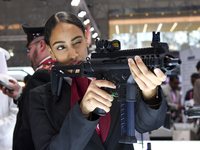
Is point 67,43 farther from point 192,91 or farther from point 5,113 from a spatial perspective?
point 192,91

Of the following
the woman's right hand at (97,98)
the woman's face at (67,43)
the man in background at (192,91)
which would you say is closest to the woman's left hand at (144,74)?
the woman's right hand at (97,98)

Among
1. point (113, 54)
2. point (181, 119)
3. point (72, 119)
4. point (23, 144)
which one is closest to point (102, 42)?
point (113, 54)

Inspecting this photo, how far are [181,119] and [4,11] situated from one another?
481cm

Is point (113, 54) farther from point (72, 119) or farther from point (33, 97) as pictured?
point (33, 97)

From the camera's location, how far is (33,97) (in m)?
0.92

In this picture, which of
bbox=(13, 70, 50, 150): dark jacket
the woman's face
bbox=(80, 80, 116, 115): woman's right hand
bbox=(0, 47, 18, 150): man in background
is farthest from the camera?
bbox=(0, 47, 18, 150): man in background

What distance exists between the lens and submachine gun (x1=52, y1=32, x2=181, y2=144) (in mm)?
702

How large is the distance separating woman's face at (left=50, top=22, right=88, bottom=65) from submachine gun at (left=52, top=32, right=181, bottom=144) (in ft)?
0.18

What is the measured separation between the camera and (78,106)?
0.77 metres

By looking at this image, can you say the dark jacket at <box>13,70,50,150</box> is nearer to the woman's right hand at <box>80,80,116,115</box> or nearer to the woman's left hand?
the woman's right hand at <box>80,80,116,115</box>

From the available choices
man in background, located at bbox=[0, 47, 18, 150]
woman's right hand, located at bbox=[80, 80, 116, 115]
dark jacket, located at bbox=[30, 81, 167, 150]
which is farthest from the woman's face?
man in background, located at bbox=[0, 47, 18, 150]

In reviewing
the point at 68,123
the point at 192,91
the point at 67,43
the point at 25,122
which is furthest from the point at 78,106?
the point at 192,91

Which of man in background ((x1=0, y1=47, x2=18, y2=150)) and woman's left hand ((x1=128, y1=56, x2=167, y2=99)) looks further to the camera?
man in background ((x1=0, y1=47, x2=18, y2=150))

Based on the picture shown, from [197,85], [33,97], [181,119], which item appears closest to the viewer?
[33,97]
